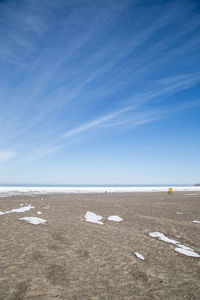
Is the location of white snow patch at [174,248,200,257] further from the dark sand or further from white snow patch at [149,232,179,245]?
white snow patch at [149,232,179,245]

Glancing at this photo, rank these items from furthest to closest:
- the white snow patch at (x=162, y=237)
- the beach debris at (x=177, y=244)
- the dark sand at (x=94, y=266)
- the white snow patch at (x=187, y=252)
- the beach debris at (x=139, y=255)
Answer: the white snow patch at (x=162, y=237) < the beach debris at (x=177, y=244) < the white snow patch at (x=187, y=252) < the beach debris at (x=139, y=255) < the dark sand at (x=94, y=266)

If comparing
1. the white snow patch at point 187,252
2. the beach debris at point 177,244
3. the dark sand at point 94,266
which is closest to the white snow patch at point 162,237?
the beach debris at point 177,244

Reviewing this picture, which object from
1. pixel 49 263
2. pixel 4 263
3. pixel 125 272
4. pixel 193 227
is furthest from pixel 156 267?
pixel 193 227

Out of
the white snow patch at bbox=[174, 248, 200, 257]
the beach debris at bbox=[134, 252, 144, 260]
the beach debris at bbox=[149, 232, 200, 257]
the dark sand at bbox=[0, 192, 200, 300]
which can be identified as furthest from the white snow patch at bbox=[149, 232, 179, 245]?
the beach debris at bbox=[134, 252, 144, 260]

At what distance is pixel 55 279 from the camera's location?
215 inches

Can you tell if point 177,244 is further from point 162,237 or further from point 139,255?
point 139,255

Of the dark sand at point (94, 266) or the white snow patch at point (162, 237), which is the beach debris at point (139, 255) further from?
the white snow patch at point (162, 237)

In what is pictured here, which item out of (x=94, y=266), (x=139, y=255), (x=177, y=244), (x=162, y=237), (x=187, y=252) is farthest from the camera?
(x=162, y=237)

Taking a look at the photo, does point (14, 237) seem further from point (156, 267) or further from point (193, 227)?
point (193, 227)

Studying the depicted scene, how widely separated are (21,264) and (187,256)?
20.7 feet

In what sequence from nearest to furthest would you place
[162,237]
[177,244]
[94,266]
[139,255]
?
[94,266] → [139,255] → [177,244] → [162,237]

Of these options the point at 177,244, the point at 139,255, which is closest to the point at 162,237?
the point at 177,244

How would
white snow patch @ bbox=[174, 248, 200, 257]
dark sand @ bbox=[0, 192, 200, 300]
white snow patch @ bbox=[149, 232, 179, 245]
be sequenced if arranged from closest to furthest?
dark sand @ bbox=[0, 192, 200, 300] → white snow patch @ bbox=[174, 248, 200, 257] → white snow patch @ bbox=[149, 232, 179, 245]

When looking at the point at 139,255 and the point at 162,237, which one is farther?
the point at 162,237
